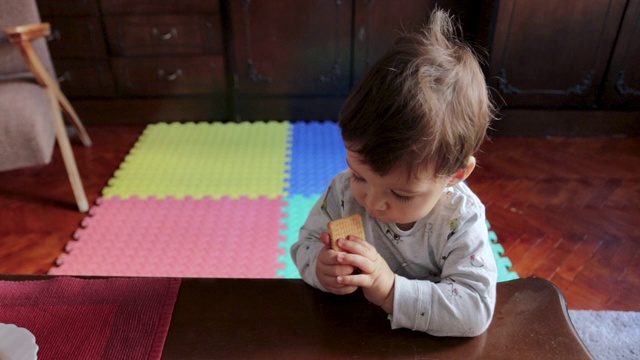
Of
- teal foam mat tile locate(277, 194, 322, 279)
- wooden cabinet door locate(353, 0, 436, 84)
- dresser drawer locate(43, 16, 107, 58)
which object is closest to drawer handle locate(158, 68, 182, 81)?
dresser drawer locate(43, 16, 107, 58)

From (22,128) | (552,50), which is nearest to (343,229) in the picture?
(22,128)

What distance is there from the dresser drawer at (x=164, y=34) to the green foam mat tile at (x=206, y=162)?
1.31ft

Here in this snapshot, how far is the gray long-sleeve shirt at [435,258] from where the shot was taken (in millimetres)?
646

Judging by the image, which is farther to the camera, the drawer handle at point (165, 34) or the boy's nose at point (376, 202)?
the drawer handle at point (165, 34)

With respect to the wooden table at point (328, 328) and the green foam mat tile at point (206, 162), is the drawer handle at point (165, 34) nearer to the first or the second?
the green foam mat tile at point (206, 162)

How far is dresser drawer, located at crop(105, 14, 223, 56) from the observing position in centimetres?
251

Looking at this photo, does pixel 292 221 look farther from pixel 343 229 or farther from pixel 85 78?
pixel 85 78

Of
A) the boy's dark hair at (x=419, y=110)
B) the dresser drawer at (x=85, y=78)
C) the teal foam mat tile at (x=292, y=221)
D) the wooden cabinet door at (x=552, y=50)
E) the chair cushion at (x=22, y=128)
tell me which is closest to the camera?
the boy's dark hair at (x=419, y=110)

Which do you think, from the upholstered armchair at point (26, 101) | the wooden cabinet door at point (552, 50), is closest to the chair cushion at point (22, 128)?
the upholstered armchair at point (26, 101)

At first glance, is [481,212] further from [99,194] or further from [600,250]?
[99,194]

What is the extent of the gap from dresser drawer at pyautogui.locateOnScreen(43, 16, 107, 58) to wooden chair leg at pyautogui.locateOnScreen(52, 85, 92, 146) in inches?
11.8

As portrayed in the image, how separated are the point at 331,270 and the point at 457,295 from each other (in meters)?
0.17

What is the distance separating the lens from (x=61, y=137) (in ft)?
6.21

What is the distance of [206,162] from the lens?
7.64 ft
